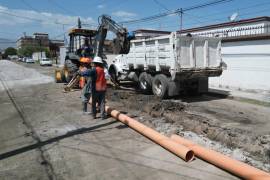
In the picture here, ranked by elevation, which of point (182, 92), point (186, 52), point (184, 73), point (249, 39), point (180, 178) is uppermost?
point (249, 39)

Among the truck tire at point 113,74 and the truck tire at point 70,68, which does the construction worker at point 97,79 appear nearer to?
the truck tire at point 113,74

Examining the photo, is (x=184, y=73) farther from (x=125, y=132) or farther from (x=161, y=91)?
(x=125, y=132)

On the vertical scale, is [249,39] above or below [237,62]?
above

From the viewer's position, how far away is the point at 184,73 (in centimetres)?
1034

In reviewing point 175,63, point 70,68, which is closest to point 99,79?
point 175,63

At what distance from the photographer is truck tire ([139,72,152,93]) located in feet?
39.5

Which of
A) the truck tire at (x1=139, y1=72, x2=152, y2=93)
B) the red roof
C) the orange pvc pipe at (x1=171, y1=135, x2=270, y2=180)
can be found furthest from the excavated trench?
the red roof

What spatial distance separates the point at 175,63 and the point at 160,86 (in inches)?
62.3

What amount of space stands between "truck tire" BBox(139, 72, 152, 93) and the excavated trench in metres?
1.04

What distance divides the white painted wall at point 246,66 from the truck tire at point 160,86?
516 cm

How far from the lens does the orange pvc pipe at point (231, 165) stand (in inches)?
170

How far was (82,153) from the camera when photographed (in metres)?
5.57

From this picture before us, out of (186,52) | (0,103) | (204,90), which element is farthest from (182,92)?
(0,103)

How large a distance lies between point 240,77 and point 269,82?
1.75 metres
